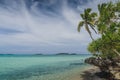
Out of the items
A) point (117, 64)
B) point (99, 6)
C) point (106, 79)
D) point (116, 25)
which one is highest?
point (99, 6)

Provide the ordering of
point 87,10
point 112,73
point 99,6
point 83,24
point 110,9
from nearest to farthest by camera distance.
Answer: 1. point 112,73
2. point 110,9
3. point 99,6
4. point 87,10
5. point 83,24

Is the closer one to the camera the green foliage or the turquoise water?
the green foliage

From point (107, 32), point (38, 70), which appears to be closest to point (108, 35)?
point (107, 32)

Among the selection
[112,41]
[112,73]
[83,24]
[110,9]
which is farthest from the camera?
[83,24]

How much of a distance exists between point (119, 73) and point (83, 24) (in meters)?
15.9

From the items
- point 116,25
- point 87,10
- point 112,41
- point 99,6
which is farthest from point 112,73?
point 87,10

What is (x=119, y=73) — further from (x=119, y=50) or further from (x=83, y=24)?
(x=83, y=24)

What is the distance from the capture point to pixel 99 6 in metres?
26.9

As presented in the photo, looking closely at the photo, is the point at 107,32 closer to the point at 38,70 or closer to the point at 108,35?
the point at 108,35

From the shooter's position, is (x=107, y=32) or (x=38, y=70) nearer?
(x=107, y=32)

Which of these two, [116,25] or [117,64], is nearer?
[116,25]

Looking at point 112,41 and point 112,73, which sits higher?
point 112,41

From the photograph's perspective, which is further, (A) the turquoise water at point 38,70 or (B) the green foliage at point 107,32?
(A) the turquoise water at point 38,70

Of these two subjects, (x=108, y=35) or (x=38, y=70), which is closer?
(x=108, y=35)
